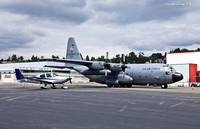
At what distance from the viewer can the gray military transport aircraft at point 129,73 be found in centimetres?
3178

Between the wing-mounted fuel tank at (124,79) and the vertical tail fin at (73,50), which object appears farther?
the vertical tail fin at (73,50)

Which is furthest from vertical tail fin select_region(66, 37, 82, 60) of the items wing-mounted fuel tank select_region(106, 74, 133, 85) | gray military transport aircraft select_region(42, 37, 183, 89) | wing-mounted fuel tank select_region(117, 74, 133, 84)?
wing-mounted fuel tank select_region(117, 74, 133, 84)

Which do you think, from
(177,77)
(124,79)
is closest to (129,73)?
(124,79)

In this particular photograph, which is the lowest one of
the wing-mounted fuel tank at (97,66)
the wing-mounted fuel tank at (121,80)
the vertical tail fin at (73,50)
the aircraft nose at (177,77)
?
the wing-mounted fuel tank at (121,80)

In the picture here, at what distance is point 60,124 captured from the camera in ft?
28.2

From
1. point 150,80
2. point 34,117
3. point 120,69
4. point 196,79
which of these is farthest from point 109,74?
point 34,117

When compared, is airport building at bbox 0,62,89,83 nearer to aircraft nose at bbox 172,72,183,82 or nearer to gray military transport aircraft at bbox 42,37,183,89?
gray military transport aircraft at bbox 42,37,183,89

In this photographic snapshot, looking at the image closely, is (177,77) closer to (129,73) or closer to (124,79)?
(129,73)

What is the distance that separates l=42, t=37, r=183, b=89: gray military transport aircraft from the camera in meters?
31.8

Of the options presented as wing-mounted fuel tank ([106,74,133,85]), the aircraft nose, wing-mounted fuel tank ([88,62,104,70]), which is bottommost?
wing-mounted fuel tank ([106,74,133,85])

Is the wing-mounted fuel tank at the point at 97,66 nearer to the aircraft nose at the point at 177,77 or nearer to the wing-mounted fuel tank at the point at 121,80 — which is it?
the wing-mounted fuel tank at the point at 121,80

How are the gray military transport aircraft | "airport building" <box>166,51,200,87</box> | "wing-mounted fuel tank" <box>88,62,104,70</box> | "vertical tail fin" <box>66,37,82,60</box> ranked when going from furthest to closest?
"airport building" <box>166,51,200,87</box>, "vertical tail fin" <box>66,37,82,60</box>, "wing-mounted fuel tank" <box>88,62,104,70</box>, the gray military transport aircraft

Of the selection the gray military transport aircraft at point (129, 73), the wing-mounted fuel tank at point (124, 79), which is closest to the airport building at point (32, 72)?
the gray military transport aircraft at point (129, 73)

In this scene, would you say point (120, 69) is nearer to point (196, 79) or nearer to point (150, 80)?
point (150, 80)
